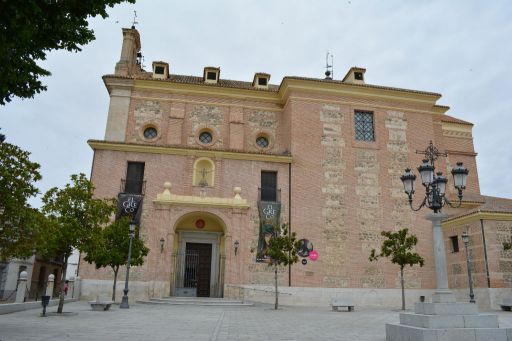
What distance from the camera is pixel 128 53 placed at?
26.8m

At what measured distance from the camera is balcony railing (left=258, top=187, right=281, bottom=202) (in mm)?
22750

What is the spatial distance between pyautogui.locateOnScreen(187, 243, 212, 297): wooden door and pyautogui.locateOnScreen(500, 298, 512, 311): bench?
1430 centimetres

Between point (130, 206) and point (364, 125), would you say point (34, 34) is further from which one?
point (364, 125)

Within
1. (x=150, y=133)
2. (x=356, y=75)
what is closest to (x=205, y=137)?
(x=150, y=133)

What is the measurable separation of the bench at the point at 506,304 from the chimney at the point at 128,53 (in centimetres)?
2408

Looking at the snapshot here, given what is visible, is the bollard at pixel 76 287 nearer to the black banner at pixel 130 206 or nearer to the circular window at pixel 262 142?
the black banner at pixel 130 206

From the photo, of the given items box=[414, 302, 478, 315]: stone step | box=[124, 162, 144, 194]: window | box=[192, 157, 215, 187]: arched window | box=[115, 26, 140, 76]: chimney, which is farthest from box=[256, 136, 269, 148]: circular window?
box=[414, 302, 478, 315]: stone step

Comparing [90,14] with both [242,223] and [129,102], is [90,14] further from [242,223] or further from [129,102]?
[129,102]

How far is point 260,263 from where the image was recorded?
21.4 meters

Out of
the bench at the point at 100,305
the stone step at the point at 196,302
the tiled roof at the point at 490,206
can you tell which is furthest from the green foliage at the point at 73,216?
the tiled roof at the point at 490,206

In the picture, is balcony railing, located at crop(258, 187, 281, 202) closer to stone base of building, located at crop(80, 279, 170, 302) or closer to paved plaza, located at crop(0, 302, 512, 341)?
stone base of building, located at crop(80, 279, 170, 302)

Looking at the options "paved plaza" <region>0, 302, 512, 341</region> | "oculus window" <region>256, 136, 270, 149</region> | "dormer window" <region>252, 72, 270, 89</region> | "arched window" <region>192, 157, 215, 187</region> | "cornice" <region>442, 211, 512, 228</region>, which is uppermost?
"dormer window" <region>252, 72, 270, 89</region>

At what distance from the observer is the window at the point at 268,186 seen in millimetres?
22859

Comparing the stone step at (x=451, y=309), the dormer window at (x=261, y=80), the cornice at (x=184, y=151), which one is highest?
the dormer window at (x=261, y=80)
